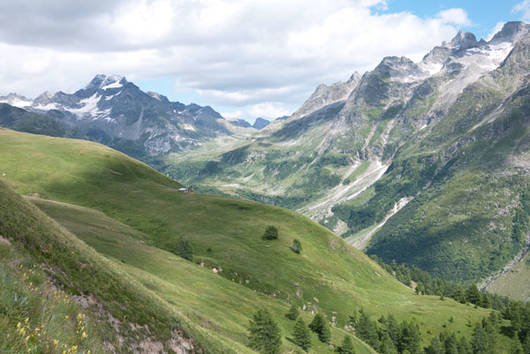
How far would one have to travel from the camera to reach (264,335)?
161 feet

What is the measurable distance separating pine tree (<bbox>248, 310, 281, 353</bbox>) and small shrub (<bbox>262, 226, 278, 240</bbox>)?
82719 millimetres

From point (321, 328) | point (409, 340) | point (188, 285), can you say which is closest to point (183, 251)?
point (188, 285)

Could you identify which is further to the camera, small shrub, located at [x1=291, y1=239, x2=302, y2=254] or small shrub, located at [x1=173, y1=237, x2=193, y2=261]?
small shrub, located at [x1=291, y1=239, x2=302, y2=254]

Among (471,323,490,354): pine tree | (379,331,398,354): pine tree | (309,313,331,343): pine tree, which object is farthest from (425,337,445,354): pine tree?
(309,313,331,343): pine tree

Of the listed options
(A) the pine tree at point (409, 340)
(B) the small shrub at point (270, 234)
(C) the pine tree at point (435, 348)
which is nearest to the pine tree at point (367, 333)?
(A) the pine tree at point (409, 340)

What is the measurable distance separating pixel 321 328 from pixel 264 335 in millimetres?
27343

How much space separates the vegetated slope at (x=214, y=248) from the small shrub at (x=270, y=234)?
116 inches

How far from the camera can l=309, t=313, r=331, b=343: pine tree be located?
70.3m

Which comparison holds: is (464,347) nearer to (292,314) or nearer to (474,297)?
(292,314)

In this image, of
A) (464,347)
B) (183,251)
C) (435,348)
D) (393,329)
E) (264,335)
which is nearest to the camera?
(264,335)

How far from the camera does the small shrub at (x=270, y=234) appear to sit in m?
136

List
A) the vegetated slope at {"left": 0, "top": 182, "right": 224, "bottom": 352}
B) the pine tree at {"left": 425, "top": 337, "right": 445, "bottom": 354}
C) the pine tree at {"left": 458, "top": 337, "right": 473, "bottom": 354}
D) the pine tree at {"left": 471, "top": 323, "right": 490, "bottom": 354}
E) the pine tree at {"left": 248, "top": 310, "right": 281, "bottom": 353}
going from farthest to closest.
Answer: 1. the pine tree at {"left": 471, "top": 323, "right": 490, "bottom": 354}
2. the pine tree at {"left": 458, "top": 337, "right": 473, "bottom": 354}
3. the pine tree at {"left": 425, "top": 337, "right": 445, "bottom": 354}
4. the pine tree at {"left": 248, "top": 310, "right": 281, "bottom": 353}
5. the vegetated slope at {"left": 0, "top": 182, "right": 224, "bottom": 352}

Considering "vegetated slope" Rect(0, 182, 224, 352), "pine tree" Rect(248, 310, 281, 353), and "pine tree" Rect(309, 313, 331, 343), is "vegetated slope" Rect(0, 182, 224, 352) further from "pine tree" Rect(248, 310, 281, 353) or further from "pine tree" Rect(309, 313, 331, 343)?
"pine tree" Rect(309, 313, 331, 343)

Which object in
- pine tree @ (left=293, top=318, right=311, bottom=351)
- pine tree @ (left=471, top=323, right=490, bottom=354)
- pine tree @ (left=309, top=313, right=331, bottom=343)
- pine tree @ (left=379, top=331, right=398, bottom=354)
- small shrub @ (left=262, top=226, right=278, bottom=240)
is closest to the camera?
pine tree @ (left=293, top=318, right=311, bottom=351)
